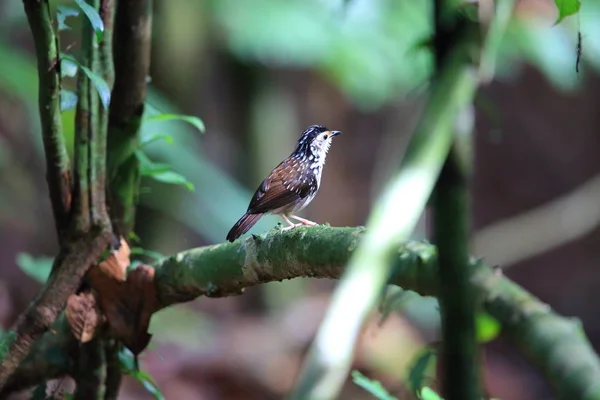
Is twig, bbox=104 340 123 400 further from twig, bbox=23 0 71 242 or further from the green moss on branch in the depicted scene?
twig, bbox=23 0 71 242

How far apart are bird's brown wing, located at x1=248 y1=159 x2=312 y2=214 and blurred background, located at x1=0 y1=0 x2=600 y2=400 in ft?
7.74

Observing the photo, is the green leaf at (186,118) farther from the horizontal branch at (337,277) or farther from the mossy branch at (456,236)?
the mossy branch at (456,236)

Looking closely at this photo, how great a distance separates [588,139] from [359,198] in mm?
2523

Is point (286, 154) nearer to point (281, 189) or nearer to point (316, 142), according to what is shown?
point (316, 142)

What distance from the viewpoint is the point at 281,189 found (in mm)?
2107

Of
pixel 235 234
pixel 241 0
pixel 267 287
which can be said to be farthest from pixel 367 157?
pixel 235 234

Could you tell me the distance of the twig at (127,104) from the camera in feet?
5.70

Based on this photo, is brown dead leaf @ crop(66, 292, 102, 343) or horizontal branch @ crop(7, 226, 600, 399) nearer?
horizontal branch @ crop(7, 226, 600, 399)

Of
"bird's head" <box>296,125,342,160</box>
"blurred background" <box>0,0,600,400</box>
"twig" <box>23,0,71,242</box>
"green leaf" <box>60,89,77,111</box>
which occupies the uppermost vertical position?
"blurred background" <box>0,0,600,400</box>

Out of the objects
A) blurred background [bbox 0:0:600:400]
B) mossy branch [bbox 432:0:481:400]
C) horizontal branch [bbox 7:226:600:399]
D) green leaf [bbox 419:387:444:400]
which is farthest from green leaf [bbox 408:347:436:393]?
blurred background [bbox 0:0:600:400]

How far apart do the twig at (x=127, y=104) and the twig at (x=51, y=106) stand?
0.17m

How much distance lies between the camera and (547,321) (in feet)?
2.49

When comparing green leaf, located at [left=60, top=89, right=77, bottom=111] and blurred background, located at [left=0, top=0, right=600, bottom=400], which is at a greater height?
blurred background, located at [left=0, top=0, right=600, bottom=400]

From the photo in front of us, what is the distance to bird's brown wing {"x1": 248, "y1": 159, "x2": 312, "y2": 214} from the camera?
80.4 inches
